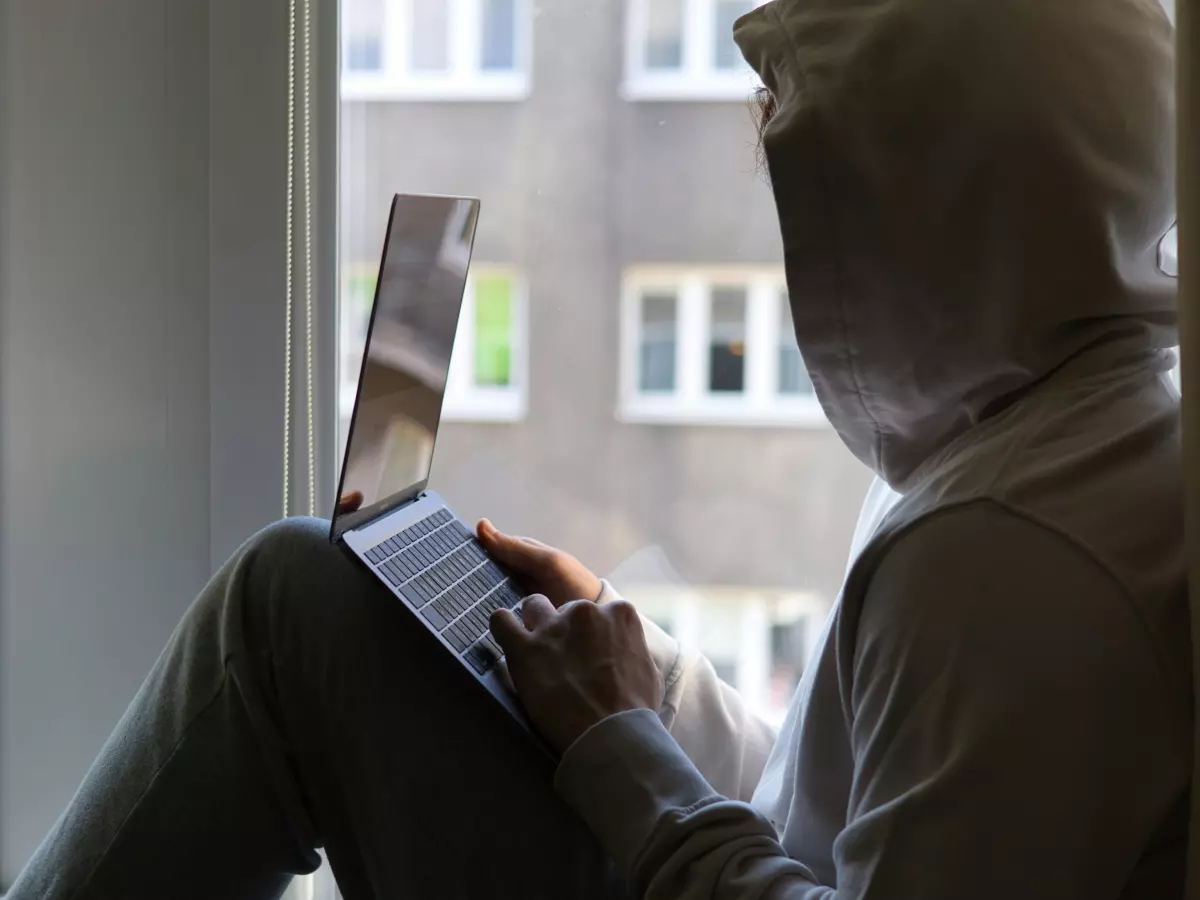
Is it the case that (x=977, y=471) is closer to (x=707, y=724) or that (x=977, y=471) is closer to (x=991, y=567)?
(x=991, y=567)

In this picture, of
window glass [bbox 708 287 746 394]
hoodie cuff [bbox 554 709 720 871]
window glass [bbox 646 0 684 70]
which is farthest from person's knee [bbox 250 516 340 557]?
→ window glass [bbox 646 0 684 70]

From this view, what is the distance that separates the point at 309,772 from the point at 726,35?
2.48 feet

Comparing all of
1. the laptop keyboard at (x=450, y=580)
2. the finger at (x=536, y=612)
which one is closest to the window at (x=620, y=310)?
the laptop keyboard at (x=450, y=580)

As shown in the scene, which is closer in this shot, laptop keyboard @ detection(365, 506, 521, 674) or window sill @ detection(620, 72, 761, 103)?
laptop keyboard @ detection(365, 506, 521, 674)

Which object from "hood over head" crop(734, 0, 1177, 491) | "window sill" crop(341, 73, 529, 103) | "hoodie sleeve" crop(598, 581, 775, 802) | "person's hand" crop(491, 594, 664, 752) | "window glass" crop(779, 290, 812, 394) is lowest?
"hoodie sleeve" crop(598, 581, 775, 802)

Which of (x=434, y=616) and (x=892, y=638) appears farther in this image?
(x=434, y=616)

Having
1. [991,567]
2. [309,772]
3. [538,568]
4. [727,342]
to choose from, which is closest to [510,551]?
[538,568]

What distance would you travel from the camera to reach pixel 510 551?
927mm

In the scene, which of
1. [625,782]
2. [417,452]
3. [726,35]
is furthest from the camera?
[726,35]

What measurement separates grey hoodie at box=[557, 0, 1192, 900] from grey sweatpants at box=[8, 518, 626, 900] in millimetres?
65

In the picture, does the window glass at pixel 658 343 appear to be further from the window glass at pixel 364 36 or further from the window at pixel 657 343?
the window glass at pixel 364 36

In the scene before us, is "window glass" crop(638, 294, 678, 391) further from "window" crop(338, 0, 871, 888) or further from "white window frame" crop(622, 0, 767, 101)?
"white window frame" crop(622, 0, 767, 101)

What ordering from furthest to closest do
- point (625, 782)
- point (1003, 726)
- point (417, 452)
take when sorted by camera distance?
1. point (417, 452)
2. point (625, 782)
3. point (1003, 726)

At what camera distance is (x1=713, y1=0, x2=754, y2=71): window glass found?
1.10 metres
